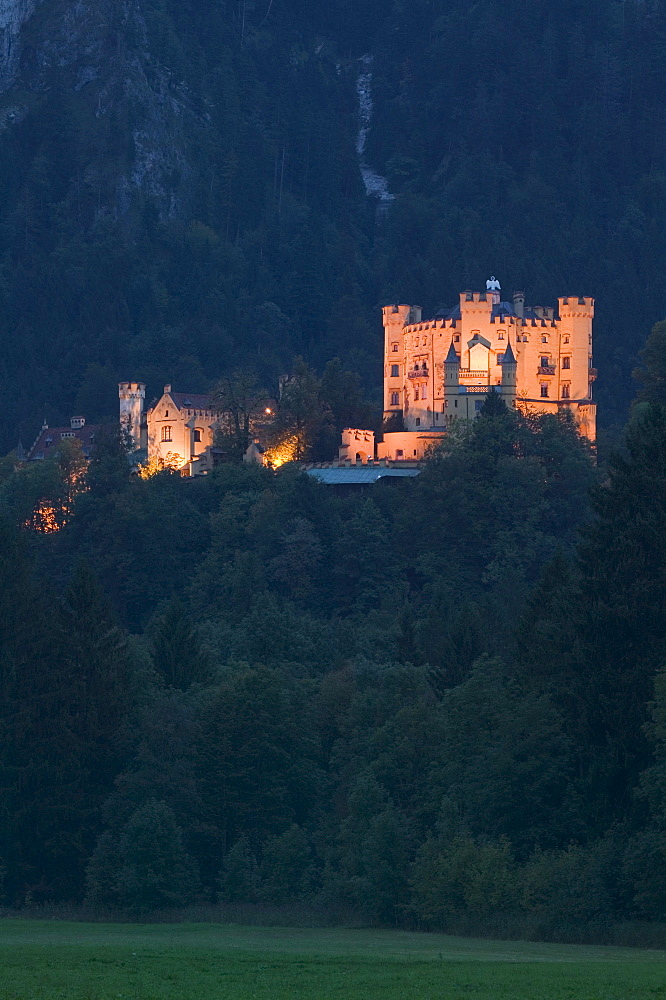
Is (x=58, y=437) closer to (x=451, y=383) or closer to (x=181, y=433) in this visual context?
(x=181, y=433)

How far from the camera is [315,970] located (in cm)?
4206

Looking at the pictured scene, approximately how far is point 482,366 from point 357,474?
10929 millimetres

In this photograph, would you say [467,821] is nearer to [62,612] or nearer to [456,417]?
[62,612]

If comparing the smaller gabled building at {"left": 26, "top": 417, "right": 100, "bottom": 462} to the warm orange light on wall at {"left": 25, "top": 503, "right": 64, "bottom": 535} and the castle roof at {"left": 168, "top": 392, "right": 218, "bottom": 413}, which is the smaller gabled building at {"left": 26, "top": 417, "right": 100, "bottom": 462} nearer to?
the castle roof at {"left": 168, "top": 392, "right": 218, "bottom": 413}

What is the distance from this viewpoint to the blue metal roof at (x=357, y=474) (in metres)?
131

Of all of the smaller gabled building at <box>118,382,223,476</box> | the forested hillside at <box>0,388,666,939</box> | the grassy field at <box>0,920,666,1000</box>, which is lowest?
the grassy field at <box>0,920,666,1000</box>

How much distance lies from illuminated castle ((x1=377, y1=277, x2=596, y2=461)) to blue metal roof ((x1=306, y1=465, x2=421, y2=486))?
9.33 ft

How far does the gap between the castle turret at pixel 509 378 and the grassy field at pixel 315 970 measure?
86271 mm

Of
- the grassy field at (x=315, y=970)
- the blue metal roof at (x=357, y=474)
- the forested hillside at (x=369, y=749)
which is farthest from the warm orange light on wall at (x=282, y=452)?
the grassy field at (x=315, y=970)

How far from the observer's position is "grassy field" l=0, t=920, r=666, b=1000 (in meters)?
39.0

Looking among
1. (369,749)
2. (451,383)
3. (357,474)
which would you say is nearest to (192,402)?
(357,474)

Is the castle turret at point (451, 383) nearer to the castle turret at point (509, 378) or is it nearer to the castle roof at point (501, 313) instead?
the castle turret at point (509, 378)

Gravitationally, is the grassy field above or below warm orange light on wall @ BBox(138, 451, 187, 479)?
below

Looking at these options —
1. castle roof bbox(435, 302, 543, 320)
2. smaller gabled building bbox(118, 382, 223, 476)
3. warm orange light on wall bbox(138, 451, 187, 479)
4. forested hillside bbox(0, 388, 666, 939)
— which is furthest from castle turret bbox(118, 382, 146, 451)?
forested hillside bbox(0, 388, 666, 939)
